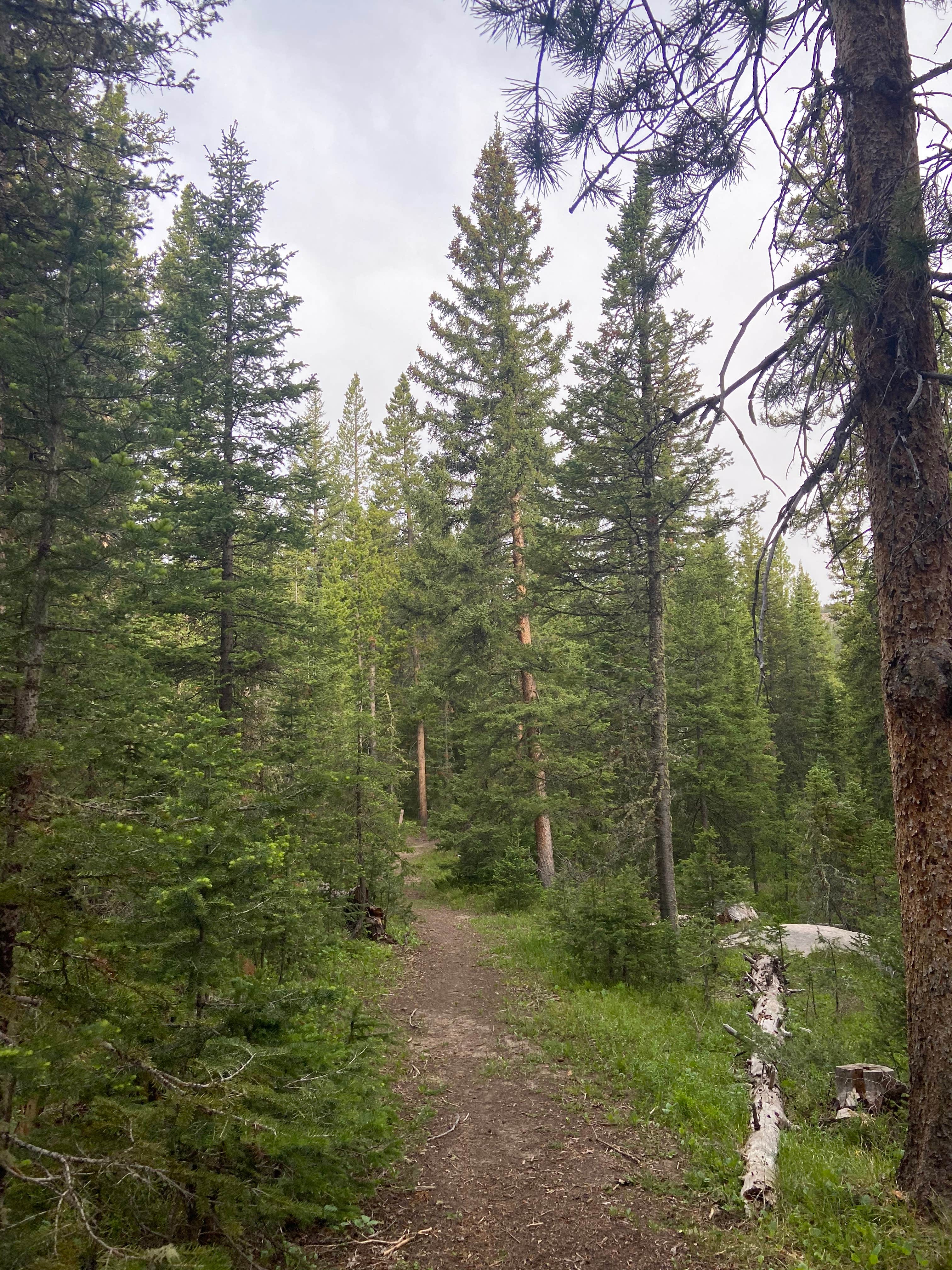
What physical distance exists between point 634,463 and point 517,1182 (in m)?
12.0

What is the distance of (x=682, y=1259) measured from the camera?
415 cm

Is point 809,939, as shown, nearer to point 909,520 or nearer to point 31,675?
point 909,520

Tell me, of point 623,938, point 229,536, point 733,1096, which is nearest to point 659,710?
point 623,938

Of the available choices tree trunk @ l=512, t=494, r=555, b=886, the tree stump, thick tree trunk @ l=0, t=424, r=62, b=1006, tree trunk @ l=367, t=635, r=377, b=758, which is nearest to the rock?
the tree stump

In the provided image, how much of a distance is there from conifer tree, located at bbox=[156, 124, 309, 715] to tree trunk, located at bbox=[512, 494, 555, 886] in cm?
710

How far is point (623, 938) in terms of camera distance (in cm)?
1014

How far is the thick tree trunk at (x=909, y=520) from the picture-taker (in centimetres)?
→ 395

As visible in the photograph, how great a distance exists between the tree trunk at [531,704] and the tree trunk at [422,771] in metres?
12.8

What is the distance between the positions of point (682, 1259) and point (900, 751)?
12.2 ft

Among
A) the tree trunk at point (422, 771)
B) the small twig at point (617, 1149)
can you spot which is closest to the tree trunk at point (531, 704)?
the small twig at point (617, 1149)

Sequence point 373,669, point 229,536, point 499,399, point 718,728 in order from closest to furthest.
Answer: point 229,536, point 499,399, point 718,728, point 373,669

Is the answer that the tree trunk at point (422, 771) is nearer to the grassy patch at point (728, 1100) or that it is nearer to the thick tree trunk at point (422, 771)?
the thick tree trunk at point (422, 771)

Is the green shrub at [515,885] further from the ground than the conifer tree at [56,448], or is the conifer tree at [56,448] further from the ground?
the conifer tree at [56,448]

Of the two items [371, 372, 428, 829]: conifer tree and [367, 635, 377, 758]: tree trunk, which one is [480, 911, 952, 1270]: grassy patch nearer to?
[367, 635, 377, 758]: tree trunk
